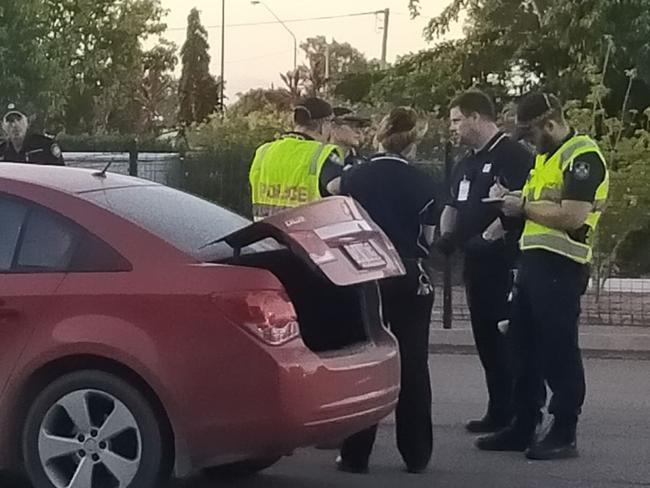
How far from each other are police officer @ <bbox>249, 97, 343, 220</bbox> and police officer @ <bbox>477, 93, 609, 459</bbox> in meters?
1.26

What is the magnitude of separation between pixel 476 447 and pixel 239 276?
2428 mm

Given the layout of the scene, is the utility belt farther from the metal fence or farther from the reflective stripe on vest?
the metal fence

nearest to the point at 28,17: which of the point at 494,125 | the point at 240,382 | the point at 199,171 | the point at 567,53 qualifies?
the point at 567,53

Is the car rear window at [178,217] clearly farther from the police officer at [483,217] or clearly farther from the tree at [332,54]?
the tree at [332,54]

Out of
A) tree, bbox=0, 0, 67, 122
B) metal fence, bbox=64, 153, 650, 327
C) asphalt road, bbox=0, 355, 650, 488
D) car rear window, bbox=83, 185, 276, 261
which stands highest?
tree, bbox=0, 0, 67, 122

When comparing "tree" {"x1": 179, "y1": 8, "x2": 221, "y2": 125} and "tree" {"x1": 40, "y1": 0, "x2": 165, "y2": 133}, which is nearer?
"tree" {"x1": 40, "y1": 0, "x2": 165, "y2": 133}

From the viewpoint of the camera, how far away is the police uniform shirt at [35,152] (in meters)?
10.3

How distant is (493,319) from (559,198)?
102 centimetres

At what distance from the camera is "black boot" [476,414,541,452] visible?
753 cm

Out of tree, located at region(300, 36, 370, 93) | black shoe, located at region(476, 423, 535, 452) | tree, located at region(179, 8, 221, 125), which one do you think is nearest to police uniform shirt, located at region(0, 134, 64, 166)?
black shoe, located at region(476, 423, 535, 452)

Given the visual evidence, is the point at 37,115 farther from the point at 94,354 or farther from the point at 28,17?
the point at 94,354

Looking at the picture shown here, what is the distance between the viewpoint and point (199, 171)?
47.2 feet

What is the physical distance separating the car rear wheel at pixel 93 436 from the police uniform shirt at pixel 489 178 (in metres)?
2.62

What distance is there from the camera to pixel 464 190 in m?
7.82
